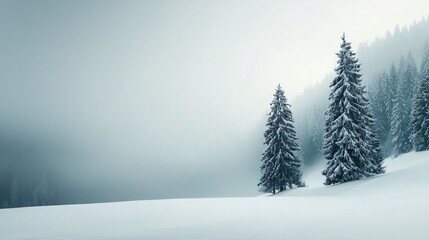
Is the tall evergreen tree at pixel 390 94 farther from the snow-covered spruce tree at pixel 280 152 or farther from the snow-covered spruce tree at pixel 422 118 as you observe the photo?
the snow-covered spruce tree at pixel 280 152

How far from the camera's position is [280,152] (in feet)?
111

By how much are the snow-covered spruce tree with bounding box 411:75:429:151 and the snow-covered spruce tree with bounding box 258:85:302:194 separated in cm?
2181

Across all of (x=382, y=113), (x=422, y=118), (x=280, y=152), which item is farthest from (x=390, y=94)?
(x=280, y=152)

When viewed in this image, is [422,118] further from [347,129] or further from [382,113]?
[382,113]

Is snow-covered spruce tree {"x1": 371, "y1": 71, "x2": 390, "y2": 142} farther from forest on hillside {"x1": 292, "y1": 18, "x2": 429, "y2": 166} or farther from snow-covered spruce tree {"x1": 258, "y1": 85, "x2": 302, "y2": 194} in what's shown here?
snow-covered spruce tree {"x1": 258, "y1": 85, "x2": 302, "y2": 194}

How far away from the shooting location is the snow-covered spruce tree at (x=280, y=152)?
111ft

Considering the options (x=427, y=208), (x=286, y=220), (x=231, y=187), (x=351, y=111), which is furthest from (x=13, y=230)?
(x=231, y=187)

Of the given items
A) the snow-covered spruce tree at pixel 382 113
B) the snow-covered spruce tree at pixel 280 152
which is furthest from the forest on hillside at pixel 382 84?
the snow-covered spruce tree at pixel 280 152

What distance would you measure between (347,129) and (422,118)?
79.5 ft

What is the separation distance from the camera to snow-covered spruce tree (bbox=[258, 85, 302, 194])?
33.8 meters

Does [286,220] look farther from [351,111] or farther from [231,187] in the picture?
[231,187]

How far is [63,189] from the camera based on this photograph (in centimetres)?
18838

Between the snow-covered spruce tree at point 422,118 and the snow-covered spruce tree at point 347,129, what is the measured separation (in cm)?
1906

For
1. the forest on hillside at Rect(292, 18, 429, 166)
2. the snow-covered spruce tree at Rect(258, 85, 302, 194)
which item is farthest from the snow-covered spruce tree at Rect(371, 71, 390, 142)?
the snow-covered spruce tree at Rect(258, 85, 302, 194)
